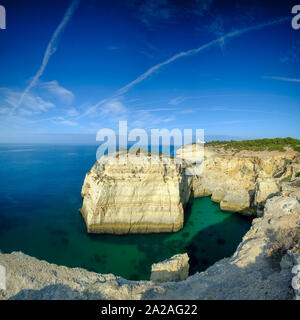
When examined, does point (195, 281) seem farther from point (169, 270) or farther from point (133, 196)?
point (133, 196)

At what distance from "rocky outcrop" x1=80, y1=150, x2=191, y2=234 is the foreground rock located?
7896 millimetres

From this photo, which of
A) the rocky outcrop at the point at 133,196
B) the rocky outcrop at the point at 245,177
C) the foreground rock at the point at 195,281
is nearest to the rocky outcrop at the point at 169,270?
the foreground rock at the point at 195,281

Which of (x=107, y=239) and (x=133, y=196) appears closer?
(x=107, y=239)

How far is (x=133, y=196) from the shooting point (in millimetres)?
16359

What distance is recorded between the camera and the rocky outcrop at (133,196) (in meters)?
16.1

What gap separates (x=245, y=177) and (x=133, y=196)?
16237mm

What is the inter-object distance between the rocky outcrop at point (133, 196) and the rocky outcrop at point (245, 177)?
9401 millimetres

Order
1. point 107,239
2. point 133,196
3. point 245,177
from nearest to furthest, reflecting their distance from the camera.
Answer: point 107,239 → point 133,196 → point 245,177

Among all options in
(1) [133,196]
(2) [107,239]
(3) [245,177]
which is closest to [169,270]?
(1) [133,196]

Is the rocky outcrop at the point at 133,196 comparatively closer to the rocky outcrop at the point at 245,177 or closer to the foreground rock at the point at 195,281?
the foreground rock at the point at 195,281

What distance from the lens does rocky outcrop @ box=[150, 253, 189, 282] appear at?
8.26 meters

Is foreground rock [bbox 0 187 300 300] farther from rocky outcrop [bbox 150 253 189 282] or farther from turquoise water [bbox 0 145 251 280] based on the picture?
turquoise water [bbox 0 145 251 280]
